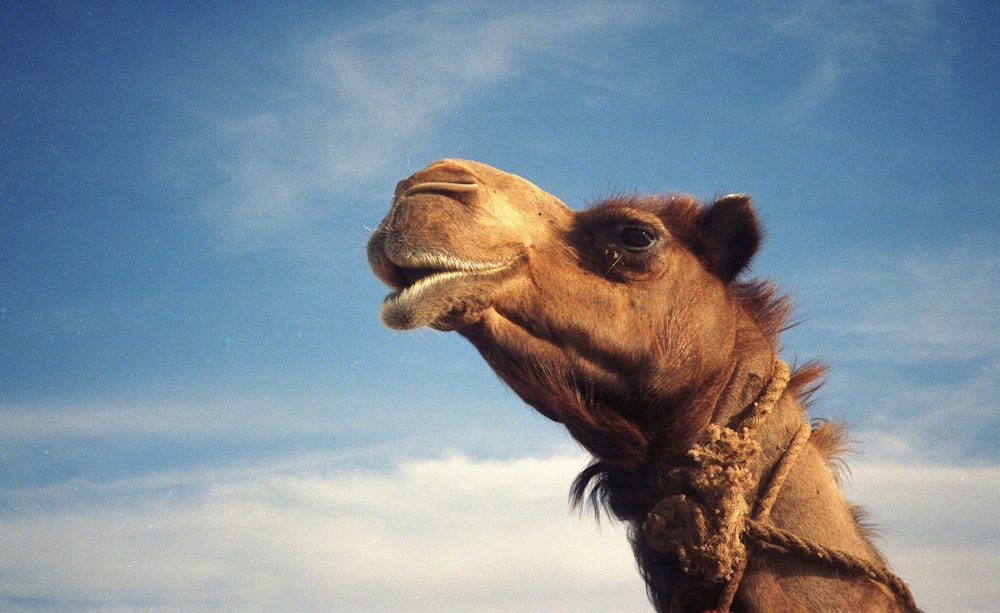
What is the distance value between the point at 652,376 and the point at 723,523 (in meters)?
0.75

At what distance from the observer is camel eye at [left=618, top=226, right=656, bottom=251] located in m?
4.64

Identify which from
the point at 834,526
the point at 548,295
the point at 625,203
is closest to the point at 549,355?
the point at 548,295

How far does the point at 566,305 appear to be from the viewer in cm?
438

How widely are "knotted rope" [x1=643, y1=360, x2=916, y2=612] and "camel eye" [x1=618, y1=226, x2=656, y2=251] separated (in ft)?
3.20

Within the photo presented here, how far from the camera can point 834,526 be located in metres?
4.37

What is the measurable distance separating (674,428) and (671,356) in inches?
13.6

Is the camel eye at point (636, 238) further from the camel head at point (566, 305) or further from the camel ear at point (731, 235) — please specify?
the camel ear at point (731, 235)

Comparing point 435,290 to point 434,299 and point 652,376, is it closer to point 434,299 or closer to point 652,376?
point 434,299

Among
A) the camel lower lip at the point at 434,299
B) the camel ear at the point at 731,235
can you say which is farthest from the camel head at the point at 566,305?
the camel ear at the point at 731,235

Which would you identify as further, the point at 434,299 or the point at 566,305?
the point at 566,305

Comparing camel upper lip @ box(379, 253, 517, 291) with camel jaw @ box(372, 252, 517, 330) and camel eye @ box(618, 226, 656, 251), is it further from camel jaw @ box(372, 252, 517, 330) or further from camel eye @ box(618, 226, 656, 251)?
camel eye @ box(618, 226, 656, 251)

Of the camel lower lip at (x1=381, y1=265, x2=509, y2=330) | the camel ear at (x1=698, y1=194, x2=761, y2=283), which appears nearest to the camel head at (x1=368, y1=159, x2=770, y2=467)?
the camel lower lip at (x1=381, y1=265, x2=509, y2=330)

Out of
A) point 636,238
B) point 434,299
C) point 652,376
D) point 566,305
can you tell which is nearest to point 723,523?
point 652,376

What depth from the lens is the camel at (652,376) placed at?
4.14 meters
